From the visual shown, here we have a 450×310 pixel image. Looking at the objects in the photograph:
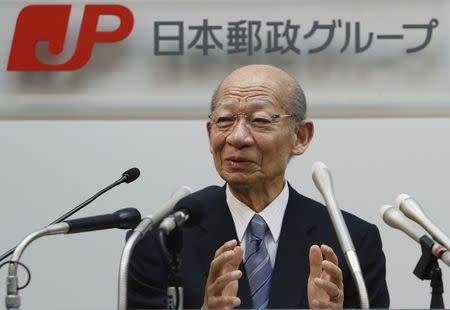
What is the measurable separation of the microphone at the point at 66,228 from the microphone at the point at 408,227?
52 centimetres

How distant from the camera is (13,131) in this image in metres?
3.22

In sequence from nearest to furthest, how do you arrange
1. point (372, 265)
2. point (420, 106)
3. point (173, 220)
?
1. point (173, 220)
2. point (372, 265)
3. point (420, 106)

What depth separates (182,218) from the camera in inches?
79.0

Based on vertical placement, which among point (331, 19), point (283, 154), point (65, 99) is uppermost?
point (331, 19)

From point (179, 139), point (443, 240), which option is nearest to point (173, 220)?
Result: point (443, 240)

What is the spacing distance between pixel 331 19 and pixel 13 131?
1.04 metres

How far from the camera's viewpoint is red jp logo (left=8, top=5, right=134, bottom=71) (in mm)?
3238

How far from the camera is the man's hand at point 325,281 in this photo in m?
2.25

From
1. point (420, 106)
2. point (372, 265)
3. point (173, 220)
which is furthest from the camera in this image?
point (420, 106)

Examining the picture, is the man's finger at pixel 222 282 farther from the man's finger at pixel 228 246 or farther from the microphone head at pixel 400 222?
the microphone head at pixel 400 222

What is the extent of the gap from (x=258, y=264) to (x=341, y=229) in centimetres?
50

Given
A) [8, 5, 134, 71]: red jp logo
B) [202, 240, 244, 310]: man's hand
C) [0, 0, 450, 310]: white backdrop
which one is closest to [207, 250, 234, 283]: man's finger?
[202, 240, 244, 310]: man's hand

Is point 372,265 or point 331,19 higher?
point 331,19

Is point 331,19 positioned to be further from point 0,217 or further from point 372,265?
point 0,217
